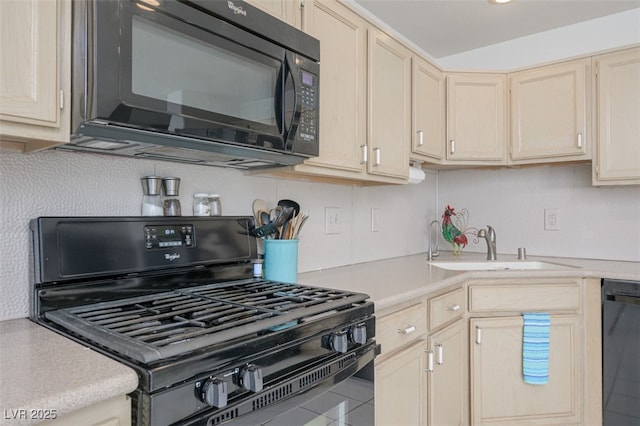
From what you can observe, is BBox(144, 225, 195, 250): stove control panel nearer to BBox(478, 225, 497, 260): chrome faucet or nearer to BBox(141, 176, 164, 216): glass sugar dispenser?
BBox(141, 176, 164, 216): glass sugar dispenser

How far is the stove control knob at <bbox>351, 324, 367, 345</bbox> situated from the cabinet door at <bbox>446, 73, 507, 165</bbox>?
167 cm

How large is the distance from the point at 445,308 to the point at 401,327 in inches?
15.8

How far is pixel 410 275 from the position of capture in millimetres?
1966

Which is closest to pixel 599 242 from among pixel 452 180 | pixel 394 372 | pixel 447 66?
Answer: pixel 452 180

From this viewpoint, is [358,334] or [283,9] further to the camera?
[283,9]

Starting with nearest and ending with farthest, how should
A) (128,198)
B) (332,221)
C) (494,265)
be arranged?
(128,198), (332,221), (494,265)

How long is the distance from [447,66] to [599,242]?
1590mm

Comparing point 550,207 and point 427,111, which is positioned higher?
point 427,111

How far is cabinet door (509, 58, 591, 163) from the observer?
237 cm

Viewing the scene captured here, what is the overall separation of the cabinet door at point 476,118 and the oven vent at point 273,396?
2.00 metres

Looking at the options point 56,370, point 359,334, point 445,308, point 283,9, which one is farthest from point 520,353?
point 56,370

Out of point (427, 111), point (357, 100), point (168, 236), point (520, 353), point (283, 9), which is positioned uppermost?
point (283, 9)

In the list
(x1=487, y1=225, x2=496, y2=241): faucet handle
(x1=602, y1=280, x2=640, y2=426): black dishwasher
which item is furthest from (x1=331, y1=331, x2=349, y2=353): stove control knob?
(x1=487, y1=225, x2=496, y2=241): faucet handle

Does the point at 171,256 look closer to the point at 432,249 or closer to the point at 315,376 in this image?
the point at 315,376
